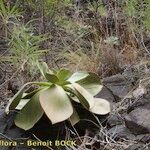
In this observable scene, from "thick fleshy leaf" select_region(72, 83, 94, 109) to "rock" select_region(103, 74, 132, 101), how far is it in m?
0.33

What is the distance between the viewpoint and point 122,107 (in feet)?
6.64

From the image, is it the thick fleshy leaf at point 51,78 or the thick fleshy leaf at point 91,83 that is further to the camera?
the thick fleshy leaf at point 91,83

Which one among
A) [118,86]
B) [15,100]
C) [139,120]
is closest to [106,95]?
Answer: [118,86]

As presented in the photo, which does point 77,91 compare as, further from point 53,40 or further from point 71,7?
point 71,7

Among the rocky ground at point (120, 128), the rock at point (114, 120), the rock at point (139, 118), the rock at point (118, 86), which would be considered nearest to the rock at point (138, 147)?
the rocky ground at point (120, 128)

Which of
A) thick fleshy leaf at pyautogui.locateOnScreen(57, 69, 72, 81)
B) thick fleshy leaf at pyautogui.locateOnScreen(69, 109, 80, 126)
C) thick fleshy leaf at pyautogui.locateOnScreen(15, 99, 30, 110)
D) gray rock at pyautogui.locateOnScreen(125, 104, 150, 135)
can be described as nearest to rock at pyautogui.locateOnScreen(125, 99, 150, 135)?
gray rock at pyautogui.locateOnScreen(125, 104, 150, 135)

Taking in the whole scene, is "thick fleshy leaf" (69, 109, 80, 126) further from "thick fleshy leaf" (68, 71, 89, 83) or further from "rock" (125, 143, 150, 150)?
"rock" (125, 143, 150, 150)

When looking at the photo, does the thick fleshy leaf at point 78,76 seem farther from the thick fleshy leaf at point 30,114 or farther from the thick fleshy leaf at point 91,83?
the thick fleshy leaf at point 30,114

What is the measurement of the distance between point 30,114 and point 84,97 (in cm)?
27

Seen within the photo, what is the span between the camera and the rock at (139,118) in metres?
1.72

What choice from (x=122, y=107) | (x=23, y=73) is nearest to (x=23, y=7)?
(x=23, y=73)

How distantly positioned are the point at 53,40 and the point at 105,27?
1.98ft

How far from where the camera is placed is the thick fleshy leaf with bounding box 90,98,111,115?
192cm

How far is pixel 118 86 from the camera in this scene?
232cm
